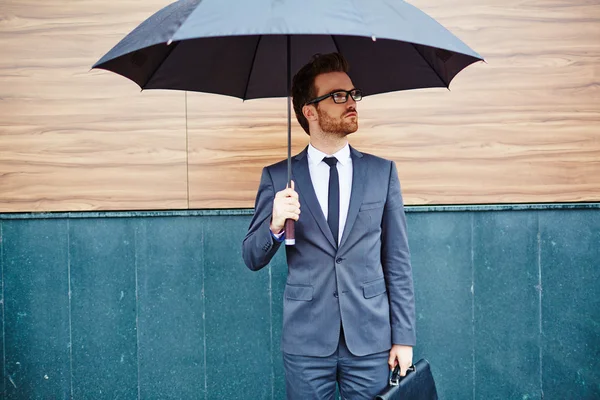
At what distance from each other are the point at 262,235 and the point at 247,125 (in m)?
1.68

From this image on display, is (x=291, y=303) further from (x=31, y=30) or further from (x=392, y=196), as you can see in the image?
(x=31, y=30)

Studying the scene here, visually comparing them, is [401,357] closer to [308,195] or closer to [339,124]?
[308,195]

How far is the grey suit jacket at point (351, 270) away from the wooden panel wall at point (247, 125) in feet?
4.63

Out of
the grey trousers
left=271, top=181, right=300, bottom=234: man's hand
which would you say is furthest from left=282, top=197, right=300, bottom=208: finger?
the grey trousers

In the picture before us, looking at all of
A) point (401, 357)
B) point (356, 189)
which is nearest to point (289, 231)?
point (356, 189)

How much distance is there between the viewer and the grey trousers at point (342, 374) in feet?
8.96

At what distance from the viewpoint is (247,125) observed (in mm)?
4230

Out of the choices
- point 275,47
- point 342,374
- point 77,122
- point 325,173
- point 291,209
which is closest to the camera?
point 291,209

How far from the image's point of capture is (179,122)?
4.21m

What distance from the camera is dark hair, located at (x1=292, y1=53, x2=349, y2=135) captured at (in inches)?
116

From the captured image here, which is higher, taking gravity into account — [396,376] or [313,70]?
[313,70]

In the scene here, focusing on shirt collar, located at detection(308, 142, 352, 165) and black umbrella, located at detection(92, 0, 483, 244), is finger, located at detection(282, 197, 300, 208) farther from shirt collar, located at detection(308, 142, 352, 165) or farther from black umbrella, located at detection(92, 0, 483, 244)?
shirt collar, located at detection(308, 142, 352, 165)

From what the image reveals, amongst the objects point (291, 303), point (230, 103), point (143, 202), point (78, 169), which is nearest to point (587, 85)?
point (230, 103)

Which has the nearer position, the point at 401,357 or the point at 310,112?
the point at 401,357
